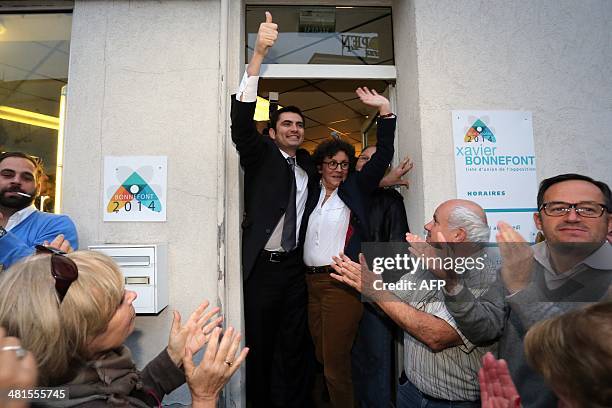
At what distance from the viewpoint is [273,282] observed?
263 cm

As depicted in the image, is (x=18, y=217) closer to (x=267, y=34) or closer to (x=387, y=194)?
(x=267, y=34)

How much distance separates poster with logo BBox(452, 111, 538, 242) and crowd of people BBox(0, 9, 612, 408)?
49 centimetres

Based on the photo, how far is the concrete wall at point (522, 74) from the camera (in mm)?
2617

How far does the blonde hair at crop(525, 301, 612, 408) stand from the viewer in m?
0.78

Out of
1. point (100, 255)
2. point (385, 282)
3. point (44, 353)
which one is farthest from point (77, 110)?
point (385, 282)

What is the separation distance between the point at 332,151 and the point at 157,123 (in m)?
1.36

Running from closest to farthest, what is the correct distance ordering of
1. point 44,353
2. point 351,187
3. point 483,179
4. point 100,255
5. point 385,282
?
point 44,353, point 100,255, point 385,282, point 483,179, point 351,187

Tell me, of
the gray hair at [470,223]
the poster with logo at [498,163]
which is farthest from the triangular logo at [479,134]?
the gray hair at [470,223]

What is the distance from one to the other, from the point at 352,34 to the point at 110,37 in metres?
2.04

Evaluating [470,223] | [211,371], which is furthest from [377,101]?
[211,371]

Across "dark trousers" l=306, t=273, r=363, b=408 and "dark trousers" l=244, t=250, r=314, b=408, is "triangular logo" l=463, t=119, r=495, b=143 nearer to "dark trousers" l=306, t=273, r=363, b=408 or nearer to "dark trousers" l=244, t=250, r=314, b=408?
"dark trousers" l=306, t=273, r=363, b=408

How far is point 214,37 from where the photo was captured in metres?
2.69

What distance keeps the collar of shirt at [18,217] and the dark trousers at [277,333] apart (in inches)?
58.8

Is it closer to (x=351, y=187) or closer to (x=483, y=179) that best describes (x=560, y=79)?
(x=483, y=179)
